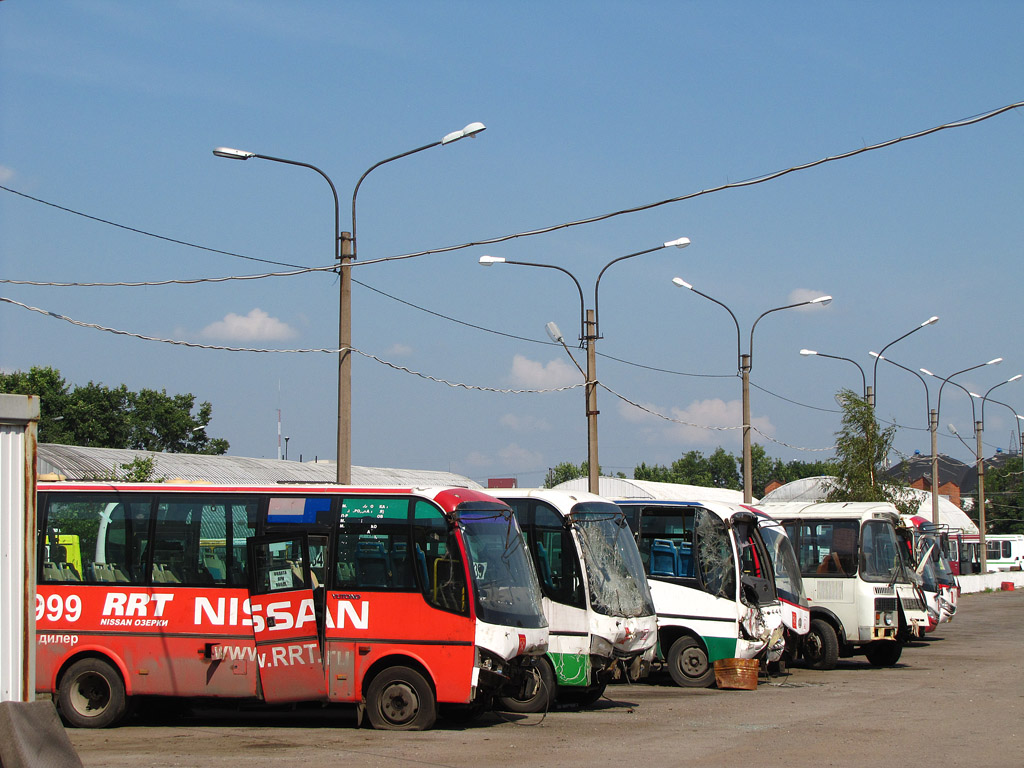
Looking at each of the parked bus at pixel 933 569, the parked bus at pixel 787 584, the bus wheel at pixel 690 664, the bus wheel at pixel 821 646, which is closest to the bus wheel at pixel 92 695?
the bus wheel at pixel 690 664

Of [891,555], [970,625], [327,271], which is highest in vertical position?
[327,271]

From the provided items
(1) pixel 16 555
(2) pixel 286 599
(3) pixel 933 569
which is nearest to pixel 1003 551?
(3) pixel 933 569

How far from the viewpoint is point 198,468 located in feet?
150

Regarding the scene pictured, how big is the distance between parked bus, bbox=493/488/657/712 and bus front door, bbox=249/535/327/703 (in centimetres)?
271

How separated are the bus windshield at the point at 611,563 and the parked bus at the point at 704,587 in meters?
2.37

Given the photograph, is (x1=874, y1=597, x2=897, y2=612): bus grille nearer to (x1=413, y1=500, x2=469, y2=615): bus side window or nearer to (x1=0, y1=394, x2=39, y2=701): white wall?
(x1=413, y1=500, x2=469, y2=615): bus side window

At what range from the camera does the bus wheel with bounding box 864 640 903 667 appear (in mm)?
21750

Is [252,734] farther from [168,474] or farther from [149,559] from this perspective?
[168,474]

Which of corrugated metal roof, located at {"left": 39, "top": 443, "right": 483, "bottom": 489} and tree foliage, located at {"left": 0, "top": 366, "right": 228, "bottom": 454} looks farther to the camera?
tree foliage, located at {"left": 0, "top": 366, "right": 228, "bottom": 454}

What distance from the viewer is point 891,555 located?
22.3 meters

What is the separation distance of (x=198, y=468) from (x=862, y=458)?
2495 cm

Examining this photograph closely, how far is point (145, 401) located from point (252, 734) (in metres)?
68.3

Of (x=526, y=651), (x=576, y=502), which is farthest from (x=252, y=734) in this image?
(x=576, y=502)

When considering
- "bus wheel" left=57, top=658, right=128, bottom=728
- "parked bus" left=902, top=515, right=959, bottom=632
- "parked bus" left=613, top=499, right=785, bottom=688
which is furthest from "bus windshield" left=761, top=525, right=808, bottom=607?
"bus wheel" left=57, top=658, right=128, bottom=728
